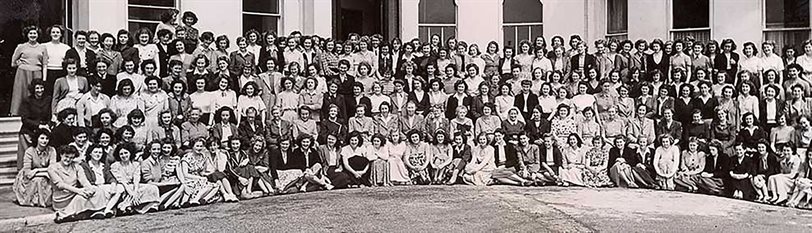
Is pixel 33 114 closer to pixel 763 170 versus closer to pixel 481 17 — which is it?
pixel 763 170

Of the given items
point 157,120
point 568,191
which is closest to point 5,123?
point 157,120

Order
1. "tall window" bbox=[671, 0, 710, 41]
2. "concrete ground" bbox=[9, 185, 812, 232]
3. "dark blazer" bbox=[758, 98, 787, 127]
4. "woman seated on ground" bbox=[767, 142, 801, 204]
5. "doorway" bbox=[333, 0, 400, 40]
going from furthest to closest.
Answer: "doorway" bbox=[333, 0, 400, 40]
"tall window" bbox=[671, 0, 710, 41]
"dark blazer" bbox=[758, 98, 787, 127]
"woman seated on ground" bbox=[767, 142, 801, 204]
"concrete ground" bbox=[9, 185, 812, 232]

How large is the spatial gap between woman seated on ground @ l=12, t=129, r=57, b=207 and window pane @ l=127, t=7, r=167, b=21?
440 centimetres

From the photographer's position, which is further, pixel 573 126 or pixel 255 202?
pixel 573 126

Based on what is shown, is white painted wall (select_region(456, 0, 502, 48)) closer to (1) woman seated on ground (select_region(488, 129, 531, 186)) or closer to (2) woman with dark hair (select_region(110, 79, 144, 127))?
(1) woman seated on ground (select_region(488, 129, 531, 186))

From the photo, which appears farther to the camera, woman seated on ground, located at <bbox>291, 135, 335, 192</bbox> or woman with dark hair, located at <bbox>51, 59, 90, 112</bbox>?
woman seated on ground, located at <bbox>291, 135, 335, 192</bbox>

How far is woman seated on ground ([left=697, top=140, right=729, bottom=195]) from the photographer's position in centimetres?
1114

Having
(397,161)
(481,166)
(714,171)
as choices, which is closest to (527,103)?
(481,166)

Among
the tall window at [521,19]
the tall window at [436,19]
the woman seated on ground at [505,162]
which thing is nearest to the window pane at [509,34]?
the tall window at [521,19]

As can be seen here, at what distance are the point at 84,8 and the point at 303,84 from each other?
369 cm

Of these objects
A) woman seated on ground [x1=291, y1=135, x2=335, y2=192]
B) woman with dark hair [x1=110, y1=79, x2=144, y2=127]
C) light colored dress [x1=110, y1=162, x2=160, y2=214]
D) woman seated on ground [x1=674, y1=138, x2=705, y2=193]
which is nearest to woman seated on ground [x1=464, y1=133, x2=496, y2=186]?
woman seated on ground [x1=291, y1=135, x2=335, y2=192]

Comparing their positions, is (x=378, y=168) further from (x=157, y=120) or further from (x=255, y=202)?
(x=157, y=120)

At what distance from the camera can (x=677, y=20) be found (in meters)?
16.2

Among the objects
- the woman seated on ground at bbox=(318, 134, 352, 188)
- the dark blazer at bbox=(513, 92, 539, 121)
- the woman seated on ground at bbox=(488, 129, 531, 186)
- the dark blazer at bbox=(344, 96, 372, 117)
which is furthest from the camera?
the dark blazer at bbox=(513, 92, 539, 121)
